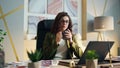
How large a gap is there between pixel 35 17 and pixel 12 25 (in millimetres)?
722

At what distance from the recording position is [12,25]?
327cm

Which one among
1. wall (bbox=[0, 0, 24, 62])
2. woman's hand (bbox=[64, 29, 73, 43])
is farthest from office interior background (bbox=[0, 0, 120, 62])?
woman's hand (bbox=[64, 29, 73, 43])

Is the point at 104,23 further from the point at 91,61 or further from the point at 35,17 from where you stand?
the point at 91,61

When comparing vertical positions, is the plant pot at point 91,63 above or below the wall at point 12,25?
below

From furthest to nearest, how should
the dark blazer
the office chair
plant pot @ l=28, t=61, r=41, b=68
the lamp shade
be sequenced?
the lamp shade → the office chair → the dark blazer → plant pot @ l=28, t=61, r=41, b=68

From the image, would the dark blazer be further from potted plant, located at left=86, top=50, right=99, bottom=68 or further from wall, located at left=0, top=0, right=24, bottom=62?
wall, located at left=0, top=0, right=24, bottom=62

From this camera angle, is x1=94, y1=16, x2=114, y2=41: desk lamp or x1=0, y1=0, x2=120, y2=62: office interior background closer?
x1=0, y1=0, x2=120, y2=62: office interior background

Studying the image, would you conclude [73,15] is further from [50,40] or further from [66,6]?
[50,40]

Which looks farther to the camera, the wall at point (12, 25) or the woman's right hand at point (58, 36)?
the wall at point (12, 25)

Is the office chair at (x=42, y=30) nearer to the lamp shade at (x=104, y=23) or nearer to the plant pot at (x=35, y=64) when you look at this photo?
the plant pot at (x=35, y=64)

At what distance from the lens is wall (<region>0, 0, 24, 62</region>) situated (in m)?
3.20

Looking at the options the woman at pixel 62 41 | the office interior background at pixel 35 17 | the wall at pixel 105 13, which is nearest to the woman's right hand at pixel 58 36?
the woman at pixel 62 41

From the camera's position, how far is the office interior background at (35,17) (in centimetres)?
323

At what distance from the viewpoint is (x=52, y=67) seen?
1.44 m
